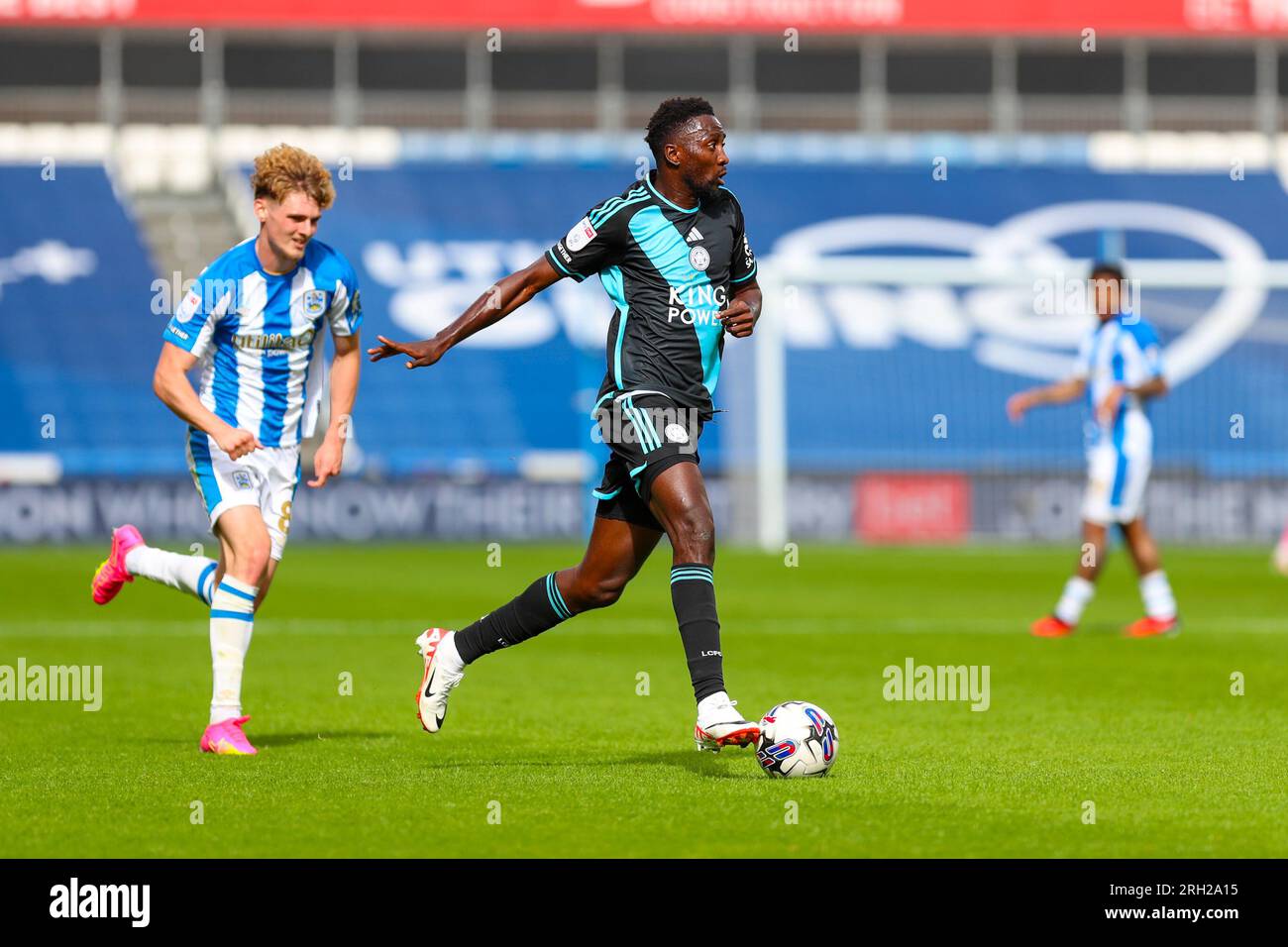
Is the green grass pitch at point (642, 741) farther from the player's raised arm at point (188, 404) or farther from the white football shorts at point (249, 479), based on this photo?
the player's raised arm at point (188, 404)

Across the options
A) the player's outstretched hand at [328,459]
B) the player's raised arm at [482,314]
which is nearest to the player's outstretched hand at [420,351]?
the player's raised arm at [482,314]

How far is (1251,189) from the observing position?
32.7 meters

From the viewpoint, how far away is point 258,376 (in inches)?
289

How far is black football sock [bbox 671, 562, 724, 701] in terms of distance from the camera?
6.32 m

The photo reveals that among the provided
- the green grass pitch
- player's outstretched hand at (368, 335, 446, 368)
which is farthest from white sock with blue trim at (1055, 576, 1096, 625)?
player's outstretched hand at (368, 335, 446, 368)

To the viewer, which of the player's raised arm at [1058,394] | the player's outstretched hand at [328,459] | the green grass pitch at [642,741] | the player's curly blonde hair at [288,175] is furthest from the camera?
the player's raised arm at [1058,394]

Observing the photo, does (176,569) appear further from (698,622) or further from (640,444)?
(698,622)

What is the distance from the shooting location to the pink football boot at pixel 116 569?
8086mm

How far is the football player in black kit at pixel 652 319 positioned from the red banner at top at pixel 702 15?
27.0m

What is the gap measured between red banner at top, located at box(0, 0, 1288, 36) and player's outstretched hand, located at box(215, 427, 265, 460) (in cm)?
2696

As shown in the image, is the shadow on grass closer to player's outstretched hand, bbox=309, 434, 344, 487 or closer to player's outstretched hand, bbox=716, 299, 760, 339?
player's outstretched hand, bbox=309, 434, 344, 487

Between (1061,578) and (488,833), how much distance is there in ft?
44.2

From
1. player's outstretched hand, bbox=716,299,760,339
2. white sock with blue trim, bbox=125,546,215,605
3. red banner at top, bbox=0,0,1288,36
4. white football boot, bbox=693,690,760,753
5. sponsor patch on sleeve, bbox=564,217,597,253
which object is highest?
red banner at top, bbox=0,0,1288,36
